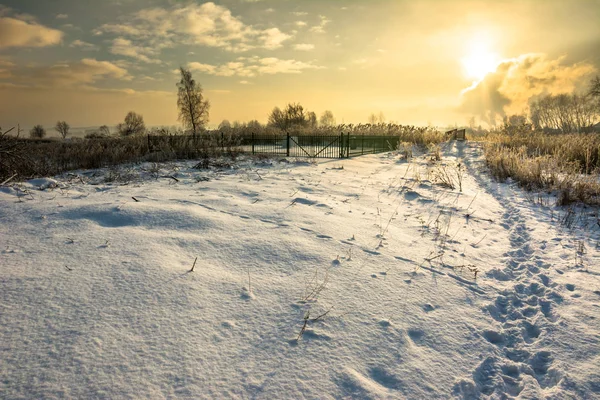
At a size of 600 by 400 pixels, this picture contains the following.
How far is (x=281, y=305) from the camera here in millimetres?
2402

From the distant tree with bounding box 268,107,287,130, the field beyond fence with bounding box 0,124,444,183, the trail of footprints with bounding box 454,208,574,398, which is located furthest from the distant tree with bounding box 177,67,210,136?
the trail of footprints with bounding box 454,208,574,398

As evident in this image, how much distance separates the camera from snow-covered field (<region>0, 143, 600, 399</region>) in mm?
1728

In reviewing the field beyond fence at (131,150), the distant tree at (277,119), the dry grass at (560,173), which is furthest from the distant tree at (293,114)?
the dry grass at (560,173)

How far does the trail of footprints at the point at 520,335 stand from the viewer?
1.91 metres

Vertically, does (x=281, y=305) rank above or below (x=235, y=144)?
below

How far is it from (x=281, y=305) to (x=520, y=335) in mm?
1923

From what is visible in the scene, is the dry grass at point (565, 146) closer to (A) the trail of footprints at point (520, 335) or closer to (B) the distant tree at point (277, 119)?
(A) the trail of footprints at point (520, 335)

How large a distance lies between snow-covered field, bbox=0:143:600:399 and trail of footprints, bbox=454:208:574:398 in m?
0.01

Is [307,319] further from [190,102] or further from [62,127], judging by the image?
[62,127]

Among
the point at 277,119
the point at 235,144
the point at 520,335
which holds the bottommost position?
the point at 520,335

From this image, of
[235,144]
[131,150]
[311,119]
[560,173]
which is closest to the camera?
[560,173]

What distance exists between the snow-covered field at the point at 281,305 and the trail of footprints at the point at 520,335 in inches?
0.5

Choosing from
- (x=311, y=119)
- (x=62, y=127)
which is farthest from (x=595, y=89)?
(x=62, y=127)

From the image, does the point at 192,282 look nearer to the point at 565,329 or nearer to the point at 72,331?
the point at 72,331
